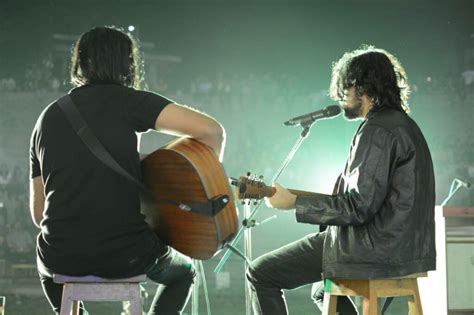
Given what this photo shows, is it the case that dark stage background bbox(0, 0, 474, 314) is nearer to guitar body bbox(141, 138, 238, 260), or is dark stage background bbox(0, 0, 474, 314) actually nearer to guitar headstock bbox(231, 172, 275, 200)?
guitar headstock bbox(231, 172, 275, 200)

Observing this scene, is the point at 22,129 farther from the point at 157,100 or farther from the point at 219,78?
the point at 157,100

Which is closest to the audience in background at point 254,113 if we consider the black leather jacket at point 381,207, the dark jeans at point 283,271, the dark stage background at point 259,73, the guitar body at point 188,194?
the dark stage background at point 259,73

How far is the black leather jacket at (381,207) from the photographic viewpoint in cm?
271

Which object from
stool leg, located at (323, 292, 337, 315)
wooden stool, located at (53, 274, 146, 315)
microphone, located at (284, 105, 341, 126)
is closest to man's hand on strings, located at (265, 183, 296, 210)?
stool leg, located at (323, 292, 337, 315)

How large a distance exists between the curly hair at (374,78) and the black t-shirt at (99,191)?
923mm

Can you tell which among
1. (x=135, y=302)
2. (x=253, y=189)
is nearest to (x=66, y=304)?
(x=135, y=302)

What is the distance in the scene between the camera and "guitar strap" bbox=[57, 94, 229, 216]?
2475 millimetres

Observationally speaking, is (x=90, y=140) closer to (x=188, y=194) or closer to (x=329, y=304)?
(x=188, y=194)

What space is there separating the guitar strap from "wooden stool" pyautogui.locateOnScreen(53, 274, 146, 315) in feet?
1.20

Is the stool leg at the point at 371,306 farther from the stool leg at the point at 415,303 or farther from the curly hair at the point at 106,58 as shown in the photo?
the curly hair at the point at 106,58

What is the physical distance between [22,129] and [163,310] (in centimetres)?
438

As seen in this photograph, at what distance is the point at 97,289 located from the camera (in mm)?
2576

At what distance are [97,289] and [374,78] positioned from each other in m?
1.46

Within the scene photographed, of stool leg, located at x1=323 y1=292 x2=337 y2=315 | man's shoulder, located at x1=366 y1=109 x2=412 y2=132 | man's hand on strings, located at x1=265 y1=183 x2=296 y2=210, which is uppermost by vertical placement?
man's shoulder, located at x1=366 y1=109 x2=412 y2=132
